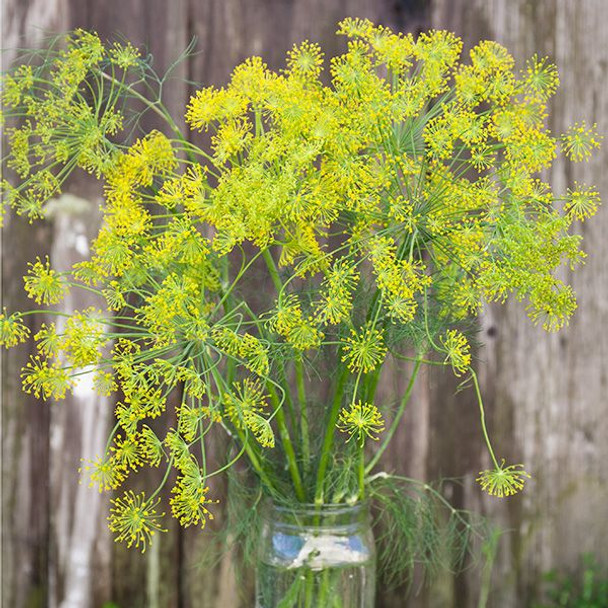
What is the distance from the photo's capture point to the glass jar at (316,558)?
37.0 inches

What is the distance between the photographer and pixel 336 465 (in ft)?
Result: 3.18

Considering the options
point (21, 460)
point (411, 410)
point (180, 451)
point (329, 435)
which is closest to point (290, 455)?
point (329, 435)

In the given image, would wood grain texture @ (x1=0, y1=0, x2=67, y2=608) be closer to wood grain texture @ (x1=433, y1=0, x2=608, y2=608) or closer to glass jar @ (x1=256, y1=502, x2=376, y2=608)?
glass jar @ (x1=256, y1=502, x2=376, y2=608)

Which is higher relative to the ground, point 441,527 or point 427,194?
point 427,194

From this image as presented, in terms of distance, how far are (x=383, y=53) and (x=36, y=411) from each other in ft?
2.54

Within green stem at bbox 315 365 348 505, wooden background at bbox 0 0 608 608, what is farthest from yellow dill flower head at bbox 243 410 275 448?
wooden background at bbox 0 0 608 608

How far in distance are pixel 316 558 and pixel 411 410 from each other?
1.33 feet

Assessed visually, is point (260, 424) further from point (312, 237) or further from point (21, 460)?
point (21, 460)

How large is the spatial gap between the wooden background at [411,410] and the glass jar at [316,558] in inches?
12.0

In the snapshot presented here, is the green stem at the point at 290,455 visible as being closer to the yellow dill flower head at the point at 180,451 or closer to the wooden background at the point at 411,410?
the yellow dill flower head at the point at 180,451

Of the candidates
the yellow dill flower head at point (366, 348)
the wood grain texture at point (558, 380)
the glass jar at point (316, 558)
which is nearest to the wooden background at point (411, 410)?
the wood grain texture at point (558, 380)

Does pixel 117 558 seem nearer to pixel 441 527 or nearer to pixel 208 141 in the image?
pixel 441 527

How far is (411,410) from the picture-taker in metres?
1.30

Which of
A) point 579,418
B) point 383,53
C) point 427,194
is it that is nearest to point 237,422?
point 427,194
